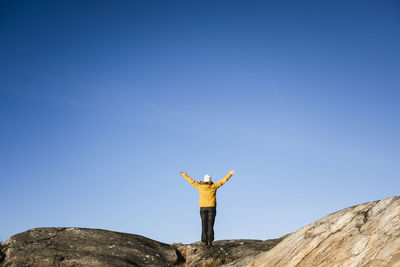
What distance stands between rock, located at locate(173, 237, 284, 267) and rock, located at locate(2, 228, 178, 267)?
1.10 m

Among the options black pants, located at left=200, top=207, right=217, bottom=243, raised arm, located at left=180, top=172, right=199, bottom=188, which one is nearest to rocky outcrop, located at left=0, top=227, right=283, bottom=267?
black pants, located at left=200, top=207, right=217, bottom=243

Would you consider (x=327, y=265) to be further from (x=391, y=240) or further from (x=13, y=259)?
(x=13, y=259)

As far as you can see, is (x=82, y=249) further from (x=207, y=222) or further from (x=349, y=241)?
(x=349, y=241)

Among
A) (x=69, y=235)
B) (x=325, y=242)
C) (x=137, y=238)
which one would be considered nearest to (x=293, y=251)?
(x=325, y=242)

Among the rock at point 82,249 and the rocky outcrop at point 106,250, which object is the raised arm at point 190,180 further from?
the rock at point 82,249

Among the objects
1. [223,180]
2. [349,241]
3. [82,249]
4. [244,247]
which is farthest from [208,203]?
[349,241]

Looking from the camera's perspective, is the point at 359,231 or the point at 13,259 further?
the point at 13,259

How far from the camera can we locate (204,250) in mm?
16094

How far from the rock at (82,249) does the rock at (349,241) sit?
5.79m

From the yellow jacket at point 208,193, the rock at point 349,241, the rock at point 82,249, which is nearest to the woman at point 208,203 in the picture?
the yellow jacket at point 208,193

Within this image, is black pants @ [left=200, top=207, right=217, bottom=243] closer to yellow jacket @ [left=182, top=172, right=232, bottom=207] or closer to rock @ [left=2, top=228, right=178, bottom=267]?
yellow jacket @ [left=182, top=172, right=232, bottom=207]

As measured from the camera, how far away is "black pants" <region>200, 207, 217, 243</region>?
16672 mm

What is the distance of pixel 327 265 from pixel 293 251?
5.23 feet

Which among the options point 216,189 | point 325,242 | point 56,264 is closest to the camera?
point 325,242
